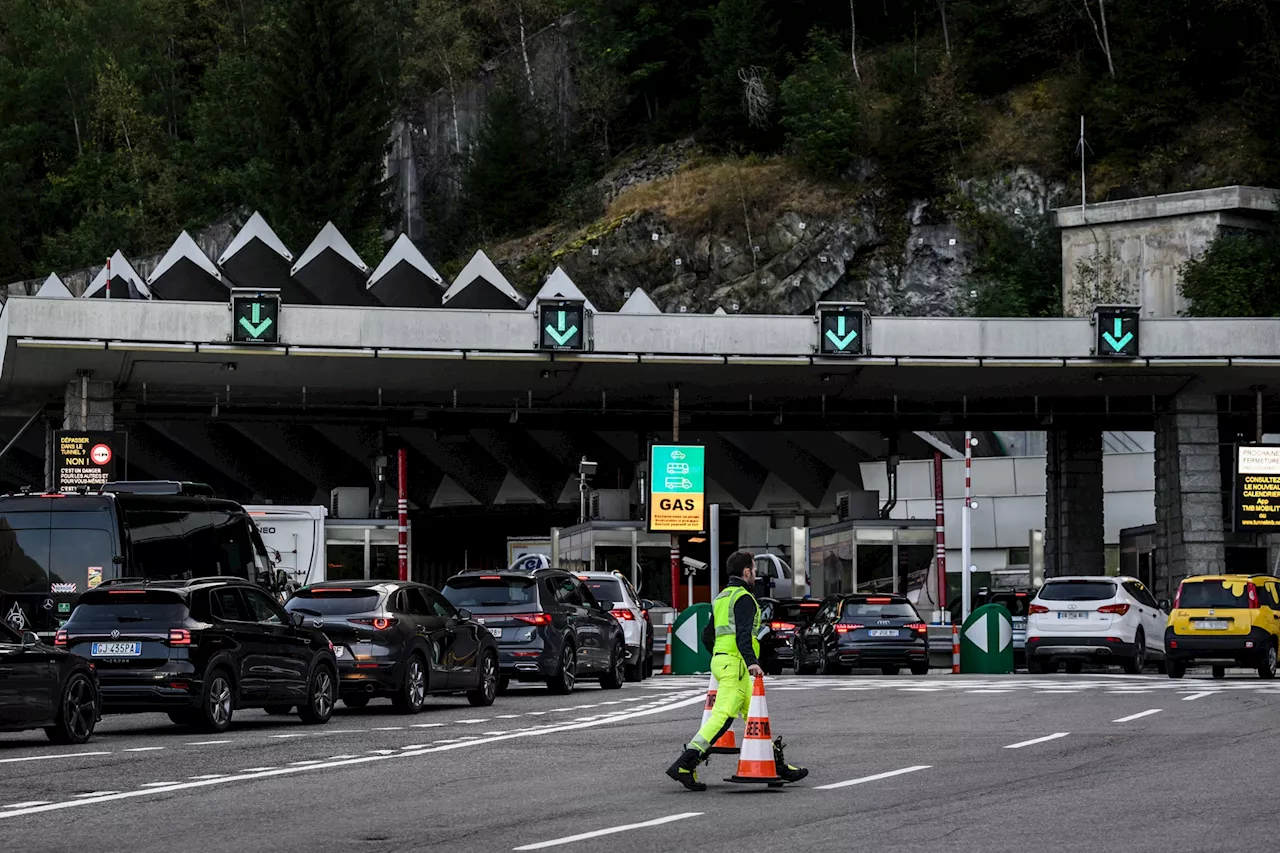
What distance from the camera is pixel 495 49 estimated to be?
4532 inches

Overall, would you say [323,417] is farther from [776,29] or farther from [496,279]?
[776,29]

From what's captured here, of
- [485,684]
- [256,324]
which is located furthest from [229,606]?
[256,324]

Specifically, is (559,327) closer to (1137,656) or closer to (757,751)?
(1137,656)

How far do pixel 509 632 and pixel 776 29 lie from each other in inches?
2849

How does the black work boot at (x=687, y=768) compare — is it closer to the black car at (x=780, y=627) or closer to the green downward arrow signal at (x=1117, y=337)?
the black car at (x=780, y=627)

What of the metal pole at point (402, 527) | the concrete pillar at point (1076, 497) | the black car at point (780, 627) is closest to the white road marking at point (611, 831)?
the black car at point (780, 627)

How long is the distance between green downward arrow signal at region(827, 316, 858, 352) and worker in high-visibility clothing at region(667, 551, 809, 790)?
32.0m

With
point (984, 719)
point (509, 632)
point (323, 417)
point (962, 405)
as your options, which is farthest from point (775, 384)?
point (984, 719)

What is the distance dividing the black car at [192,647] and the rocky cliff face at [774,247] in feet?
197

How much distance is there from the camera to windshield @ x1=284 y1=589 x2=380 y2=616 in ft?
75.4

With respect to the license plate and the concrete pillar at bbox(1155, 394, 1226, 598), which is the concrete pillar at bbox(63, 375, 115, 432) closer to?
the concrete pillar at bbox(1155, 394, 1226, 598)

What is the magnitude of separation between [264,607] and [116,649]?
1718 millimetres

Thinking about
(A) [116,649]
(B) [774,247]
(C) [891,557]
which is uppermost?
(B) [774,247]

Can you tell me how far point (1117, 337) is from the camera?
47.3m
